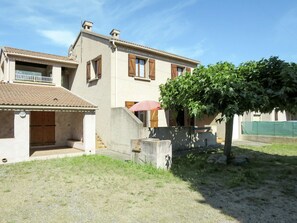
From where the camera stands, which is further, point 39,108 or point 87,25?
point 87,25

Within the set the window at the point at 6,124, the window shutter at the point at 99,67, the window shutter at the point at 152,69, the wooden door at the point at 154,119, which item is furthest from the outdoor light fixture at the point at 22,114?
the window shutter at the point at 152,69

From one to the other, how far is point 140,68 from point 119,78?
7.35 feet

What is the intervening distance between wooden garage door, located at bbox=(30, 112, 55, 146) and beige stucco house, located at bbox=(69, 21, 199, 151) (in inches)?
124

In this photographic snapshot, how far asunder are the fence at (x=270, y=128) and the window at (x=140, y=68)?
1178cm

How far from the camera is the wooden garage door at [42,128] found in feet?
52.0

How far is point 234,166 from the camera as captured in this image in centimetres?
1111

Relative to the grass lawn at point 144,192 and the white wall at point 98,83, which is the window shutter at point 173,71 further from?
the grass lawn at point 144,192

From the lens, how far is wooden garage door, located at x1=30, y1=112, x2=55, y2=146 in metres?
15.8

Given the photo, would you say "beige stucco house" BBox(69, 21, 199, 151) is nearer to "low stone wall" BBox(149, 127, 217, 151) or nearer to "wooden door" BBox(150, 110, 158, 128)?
"wooden door" BBox(150, 110, 158, 128)

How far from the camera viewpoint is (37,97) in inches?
539

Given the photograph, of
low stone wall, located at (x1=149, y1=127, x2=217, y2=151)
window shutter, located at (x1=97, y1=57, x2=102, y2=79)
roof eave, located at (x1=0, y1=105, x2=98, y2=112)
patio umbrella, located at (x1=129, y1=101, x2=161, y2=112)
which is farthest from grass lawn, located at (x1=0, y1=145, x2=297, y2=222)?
window shutter, located at (x1=97, y1=57, x2=102, y2=79)

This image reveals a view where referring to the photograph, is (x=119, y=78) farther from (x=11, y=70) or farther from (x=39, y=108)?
(x=11, y=70)

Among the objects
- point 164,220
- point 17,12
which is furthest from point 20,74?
point 164,220

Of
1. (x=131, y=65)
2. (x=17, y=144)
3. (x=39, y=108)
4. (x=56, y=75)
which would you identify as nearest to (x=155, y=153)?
(x=39, y=108)
